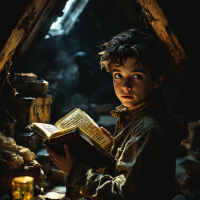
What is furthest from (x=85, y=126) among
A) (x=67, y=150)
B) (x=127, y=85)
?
(x=127, y=85)

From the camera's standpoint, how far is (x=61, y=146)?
152cm

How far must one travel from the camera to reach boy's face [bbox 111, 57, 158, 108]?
4.99 ft

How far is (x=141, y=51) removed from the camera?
1.50m

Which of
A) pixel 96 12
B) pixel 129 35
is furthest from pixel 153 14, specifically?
pixel 96 12

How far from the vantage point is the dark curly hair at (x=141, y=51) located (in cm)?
151

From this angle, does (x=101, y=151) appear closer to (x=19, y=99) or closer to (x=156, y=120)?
(x=156, y=120)

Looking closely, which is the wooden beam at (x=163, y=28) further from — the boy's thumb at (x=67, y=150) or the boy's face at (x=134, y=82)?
the boy's thumb at (x=67, y=150)

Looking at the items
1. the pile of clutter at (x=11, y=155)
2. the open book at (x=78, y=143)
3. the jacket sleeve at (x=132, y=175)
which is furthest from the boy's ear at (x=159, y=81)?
the pile of clutter at (x=11, y=155)

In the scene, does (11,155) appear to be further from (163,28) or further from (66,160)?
(163,28)

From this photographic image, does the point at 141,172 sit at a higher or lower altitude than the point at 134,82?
lower

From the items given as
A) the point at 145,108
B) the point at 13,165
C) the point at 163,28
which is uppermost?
the point at 163,28

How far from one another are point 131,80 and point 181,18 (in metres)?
0.92

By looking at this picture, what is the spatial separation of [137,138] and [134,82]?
1.39 feet

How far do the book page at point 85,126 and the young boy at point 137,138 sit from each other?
0.73 ft
